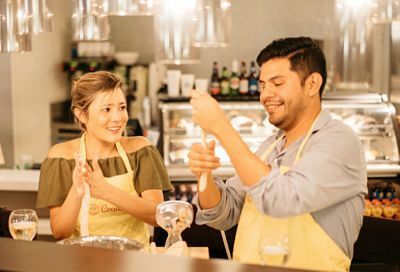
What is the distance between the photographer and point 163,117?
5785 millimetres

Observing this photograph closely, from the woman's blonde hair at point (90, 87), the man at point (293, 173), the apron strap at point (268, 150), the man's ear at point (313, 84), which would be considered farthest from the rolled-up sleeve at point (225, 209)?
the woman's blonde hair at point (90, 87)

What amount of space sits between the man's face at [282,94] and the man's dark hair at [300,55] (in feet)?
0.06

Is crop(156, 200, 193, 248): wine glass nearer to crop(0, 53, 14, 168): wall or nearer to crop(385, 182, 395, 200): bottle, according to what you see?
crop(385, 182, 395, 200): bottle

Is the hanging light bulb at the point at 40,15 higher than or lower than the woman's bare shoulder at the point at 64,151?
higher

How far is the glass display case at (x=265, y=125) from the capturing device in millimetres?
5770

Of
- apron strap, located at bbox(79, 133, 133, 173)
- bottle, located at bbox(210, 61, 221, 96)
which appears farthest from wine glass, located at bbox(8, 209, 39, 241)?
bottle, located at bbox(210, 61, 221, 96)

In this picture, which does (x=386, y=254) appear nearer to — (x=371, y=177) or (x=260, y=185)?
(x=260, y=185)

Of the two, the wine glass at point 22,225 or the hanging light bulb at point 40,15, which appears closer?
the wine glass at point 22,225

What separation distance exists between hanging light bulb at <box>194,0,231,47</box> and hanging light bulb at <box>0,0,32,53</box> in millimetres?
1069

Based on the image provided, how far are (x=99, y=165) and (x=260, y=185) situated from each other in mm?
1287

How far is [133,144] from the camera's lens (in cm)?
329

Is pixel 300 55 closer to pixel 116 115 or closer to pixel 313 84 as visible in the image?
pixel 313 84

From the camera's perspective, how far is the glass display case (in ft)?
18.9

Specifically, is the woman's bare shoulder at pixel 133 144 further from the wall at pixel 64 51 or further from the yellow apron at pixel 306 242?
the wall at pixel 64 51
